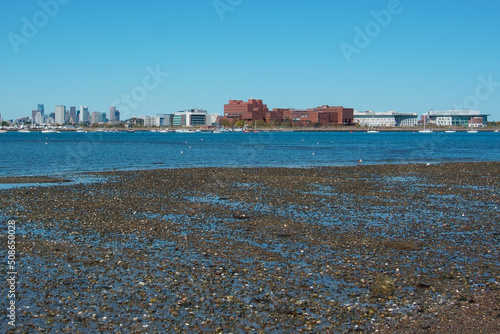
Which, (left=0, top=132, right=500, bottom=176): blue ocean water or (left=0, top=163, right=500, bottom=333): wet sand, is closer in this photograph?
(left=0, top=163, right=500, bottom=333): wet sand

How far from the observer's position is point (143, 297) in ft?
38.7

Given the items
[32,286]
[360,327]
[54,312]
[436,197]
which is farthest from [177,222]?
[436,197]

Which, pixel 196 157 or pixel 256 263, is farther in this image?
pixel 196 157

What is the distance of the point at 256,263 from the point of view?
48.1 ft

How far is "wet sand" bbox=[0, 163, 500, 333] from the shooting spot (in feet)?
34.9

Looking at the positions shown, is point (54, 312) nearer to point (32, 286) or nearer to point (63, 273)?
point (32, 286)

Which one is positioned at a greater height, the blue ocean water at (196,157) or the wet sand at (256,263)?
the wet sand at (256,263)

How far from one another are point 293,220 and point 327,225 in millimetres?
1628

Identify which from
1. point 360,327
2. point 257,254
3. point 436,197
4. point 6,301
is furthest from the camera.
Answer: point 436,197

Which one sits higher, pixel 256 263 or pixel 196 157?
pixel 256 263

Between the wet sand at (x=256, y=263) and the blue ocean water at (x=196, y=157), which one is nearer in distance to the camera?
the wet sand at (x=256, y=263)

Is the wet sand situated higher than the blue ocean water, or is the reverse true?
the wet sand

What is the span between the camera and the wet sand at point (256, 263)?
10641mm

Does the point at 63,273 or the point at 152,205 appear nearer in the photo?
the point at 63,273
